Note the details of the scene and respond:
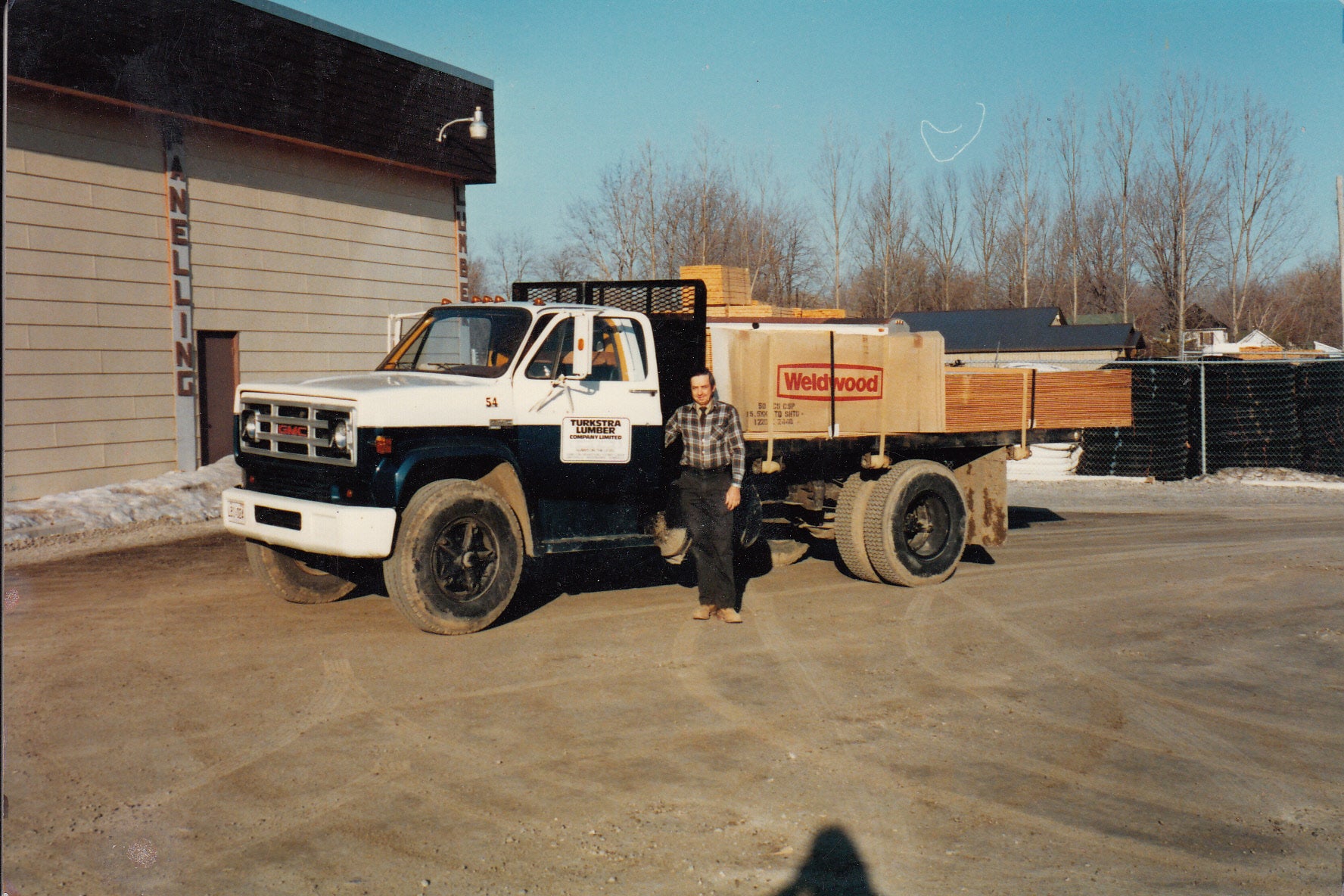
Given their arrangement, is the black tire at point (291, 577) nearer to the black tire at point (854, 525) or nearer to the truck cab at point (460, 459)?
the truck cab at point (460, 459)

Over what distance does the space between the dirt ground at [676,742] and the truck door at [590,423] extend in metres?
0.84

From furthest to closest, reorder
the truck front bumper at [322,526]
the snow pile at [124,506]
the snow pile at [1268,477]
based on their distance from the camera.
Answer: the snow pile at [1268,477] → the snow pile at [124,506] → the truck front bumper at [322,526]

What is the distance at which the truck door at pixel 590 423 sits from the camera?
829cm

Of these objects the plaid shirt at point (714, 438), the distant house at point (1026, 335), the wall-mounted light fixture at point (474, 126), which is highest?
the wall-mounted light fixture at point (474, 126)

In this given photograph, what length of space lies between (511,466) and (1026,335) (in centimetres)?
3881

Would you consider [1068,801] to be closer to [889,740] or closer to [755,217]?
[889,740]

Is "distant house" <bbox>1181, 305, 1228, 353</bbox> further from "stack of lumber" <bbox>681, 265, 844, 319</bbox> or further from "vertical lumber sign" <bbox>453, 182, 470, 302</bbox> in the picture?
"stack of lumber" <bbox>681, 265, 844, 319</bbox>

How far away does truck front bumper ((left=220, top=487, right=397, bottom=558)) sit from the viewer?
724 centimetres

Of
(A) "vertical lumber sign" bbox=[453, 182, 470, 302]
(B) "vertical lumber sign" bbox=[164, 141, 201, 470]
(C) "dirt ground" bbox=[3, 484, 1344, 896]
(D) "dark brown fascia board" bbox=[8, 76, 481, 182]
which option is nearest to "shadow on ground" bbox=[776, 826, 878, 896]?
(C) "dirt ground" bbox=[3, 484, 1344, 896]

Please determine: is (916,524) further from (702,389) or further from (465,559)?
(465,559)

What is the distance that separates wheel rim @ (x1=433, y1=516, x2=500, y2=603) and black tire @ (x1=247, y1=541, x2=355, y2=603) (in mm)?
1514

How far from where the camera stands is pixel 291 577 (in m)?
8.62

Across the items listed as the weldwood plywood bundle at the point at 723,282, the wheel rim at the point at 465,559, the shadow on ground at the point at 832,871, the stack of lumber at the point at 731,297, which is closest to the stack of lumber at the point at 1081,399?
the stack of lumber at the point at 731,297

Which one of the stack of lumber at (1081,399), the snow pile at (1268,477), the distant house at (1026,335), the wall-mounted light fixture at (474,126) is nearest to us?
the stack of lumber at (1081,399)
